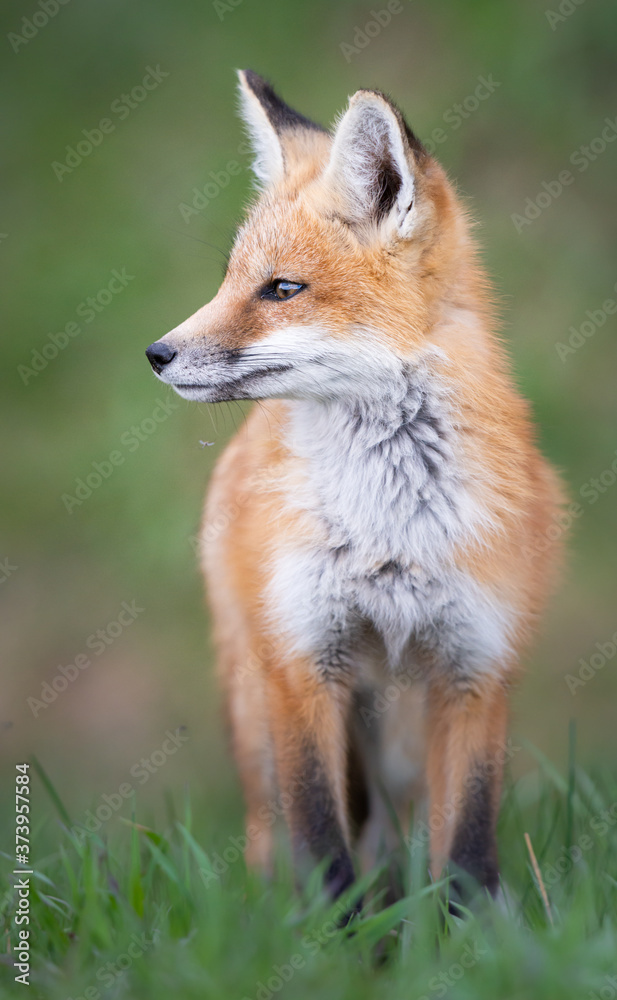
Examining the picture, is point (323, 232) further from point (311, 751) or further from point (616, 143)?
point (616, 143)

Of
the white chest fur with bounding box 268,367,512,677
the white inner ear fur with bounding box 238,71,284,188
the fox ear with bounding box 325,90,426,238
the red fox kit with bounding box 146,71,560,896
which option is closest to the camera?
the fox ear with bounding box 325,90,426,238

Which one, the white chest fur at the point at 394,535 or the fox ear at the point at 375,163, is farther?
the white chest fur at the point at 394,535

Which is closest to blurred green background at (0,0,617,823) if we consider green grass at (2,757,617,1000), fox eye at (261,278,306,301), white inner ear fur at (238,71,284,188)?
white inner ear fur at (238,71,284,188)

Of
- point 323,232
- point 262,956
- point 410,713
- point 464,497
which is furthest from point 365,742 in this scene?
point 323,232

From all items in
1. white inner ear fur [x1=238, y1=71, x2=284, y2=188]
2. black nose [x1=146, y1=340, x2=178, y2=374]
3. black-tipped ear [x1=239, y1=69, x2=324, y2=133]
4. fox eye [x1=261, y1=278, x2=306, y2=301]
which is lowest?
black nose [x1=146, y1=340, x2=178, y2=374]

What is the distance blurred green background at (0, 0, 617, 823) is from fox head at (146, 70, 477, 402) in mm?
4087

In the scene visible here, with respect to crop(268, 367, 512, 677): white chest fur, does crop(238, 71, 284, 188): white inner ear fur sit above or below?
above

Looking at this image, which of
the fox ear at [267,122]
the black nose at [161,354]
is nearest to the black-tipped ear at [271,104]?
the fox ear at [267,122]

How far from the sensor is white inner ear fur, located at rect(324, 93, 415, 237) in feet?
10.0

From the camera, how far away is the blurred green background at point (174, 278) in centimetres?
746

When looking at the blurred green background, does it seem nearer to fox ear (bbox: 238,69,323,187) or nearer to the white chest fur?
fox ear (bbox: 238,69,323,187)

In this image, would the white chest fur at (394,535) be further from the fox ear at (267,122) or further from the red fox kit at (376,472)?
the fox ear at (267,122)

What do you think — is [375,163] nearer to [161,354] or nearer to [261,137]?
[261,137]

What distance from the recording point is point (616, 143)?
7.55 metres
